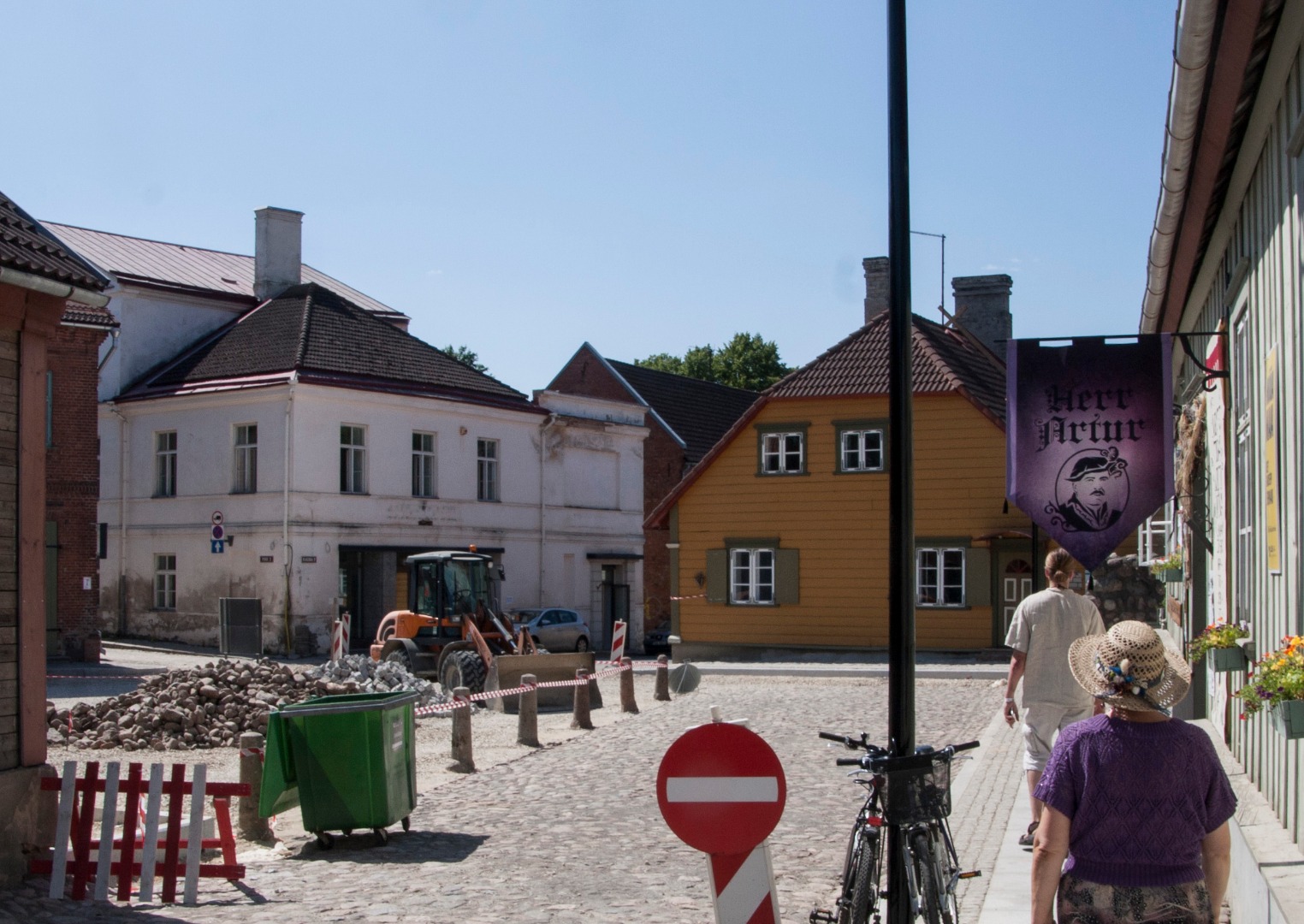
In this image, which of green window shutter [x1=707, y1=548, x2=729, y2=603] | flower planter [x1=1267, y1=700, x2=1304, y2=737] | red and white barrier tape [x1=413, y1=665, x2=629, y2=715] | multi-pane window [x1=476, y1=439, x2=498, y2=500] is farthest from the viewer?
multi-pane window [x1=476, y1=439, x2=498, y2=500]

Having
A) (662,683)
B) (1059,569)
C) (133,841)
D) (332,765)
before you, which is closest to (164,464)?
(662,683)

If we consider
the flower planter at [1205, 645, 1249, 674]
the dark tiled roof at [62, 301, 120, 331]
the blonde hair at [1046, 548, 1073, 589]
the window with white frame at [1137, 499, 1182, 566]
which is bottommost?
the flower planter at [1205, 645, 1249, 674]

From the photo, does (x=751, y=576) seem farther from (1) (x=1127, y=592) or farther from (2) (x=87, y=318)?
(2) (x=87, y=318)

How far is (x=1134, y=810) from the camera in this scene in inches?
165

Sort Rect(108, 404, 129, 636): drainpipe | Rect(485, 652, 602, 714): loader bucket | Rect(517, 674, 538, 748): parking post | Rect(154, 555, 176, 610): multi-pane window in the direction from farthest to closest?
Rect(108, 404, 129, 636): drainpipe < Rect(154, 555, 176, 610): multi-pane window < Rect(485, 652, 602, 714): loader bucket < Rect(517, 674, 538, 748): parking post

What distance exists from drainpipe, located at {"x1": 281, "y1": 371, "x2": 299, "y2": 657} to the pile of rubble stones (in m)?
14.6

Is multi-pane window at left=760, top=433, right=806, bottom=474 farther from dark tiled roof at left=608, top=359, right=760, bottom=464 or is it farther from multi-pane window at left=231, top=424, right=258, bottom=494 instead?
dark tiled roof at left=608, top=359, right=760, bottom=464

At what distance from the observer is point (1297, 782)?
6172mm

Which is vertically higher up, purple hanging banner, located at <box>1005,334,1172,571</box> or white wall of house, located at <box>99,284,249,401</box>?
white wall of house, located at <box>99,284,249,401</box>

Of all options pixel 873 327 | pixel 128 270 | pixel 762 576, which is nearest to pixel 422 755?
pixel 762 576

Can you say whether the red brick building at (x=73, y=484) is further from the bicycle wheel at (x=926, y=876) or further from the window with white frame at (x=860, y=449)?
the bicycle wheel at (x=926, y=876)

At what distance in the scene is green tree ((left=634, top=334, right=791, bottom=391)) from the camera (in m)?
75.8

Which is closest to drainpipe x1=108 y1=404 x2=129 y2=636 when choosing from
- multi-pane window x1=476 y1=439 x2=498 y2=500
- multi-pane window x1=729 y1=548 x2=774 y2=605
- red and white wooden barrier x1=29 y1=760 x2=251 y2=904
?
multi-pane window x1=476 y1=439 x2=498 y2=500

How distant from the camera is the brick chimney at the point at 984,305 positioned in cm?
3925
